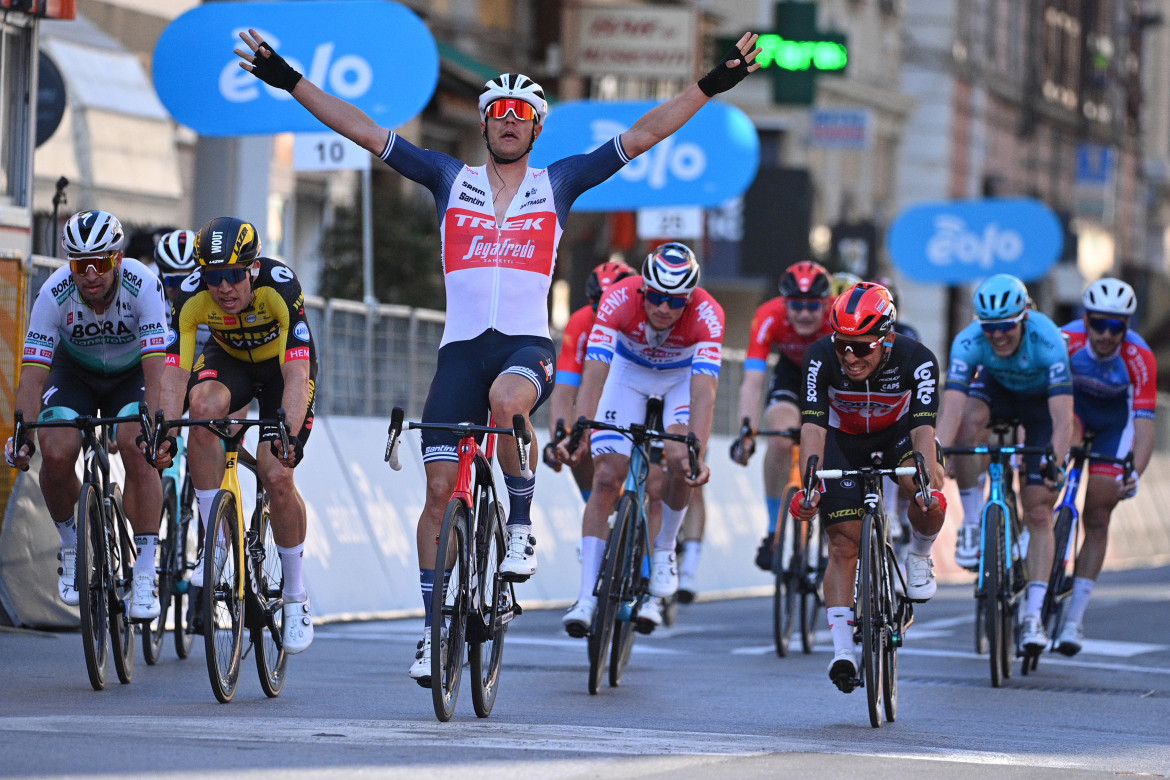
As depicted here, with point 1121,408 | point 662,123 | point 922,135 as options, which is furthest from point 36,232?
point 922,135

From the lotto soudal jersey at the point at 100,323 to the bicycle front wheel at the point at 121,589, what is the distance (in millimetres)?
641

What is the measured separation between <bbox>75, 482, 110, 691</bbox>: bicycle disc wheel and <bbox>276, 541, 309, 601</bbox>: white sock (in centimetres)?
76

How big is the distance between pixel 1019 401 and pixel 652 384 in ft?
6.89

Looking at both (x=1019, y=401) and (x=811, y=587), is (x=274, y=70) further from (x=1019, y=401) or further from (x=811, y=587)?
(x=811, y=587)

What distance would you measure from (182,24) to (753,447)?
16.6 feet

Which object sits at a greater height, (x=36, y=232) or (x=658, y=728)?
(x=36, y=232)

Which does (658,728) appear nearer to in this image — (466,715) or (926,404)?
(466,715)

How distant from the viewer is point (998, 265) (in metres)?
26.7

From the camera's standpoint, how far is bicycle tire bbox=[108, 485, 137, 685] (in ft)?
32.2

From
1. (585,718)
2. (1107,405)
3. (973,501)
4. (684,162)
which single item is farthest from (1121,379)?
(684,162)

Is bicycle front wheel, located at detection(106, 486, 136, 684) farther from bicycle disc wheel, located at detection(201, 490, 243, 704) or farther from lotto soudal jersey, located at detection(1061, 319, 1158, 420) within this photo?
lotto soudal jersey, located at detection(1061, 319, 1158, 420)

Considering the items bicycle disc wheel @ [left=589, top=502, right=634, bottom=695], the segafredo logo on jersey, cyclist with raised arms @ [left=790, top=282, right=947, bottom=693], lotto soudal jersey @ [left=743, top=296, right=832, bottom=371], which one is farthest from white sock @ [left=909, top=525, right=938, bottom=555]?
the segafredo logo on jersey

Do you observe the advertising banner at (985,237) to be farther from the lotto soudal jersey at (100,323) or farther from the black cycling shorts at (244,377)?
the black cycling shorts at (244,377)

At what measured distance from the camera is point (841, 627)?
9.55 meters
